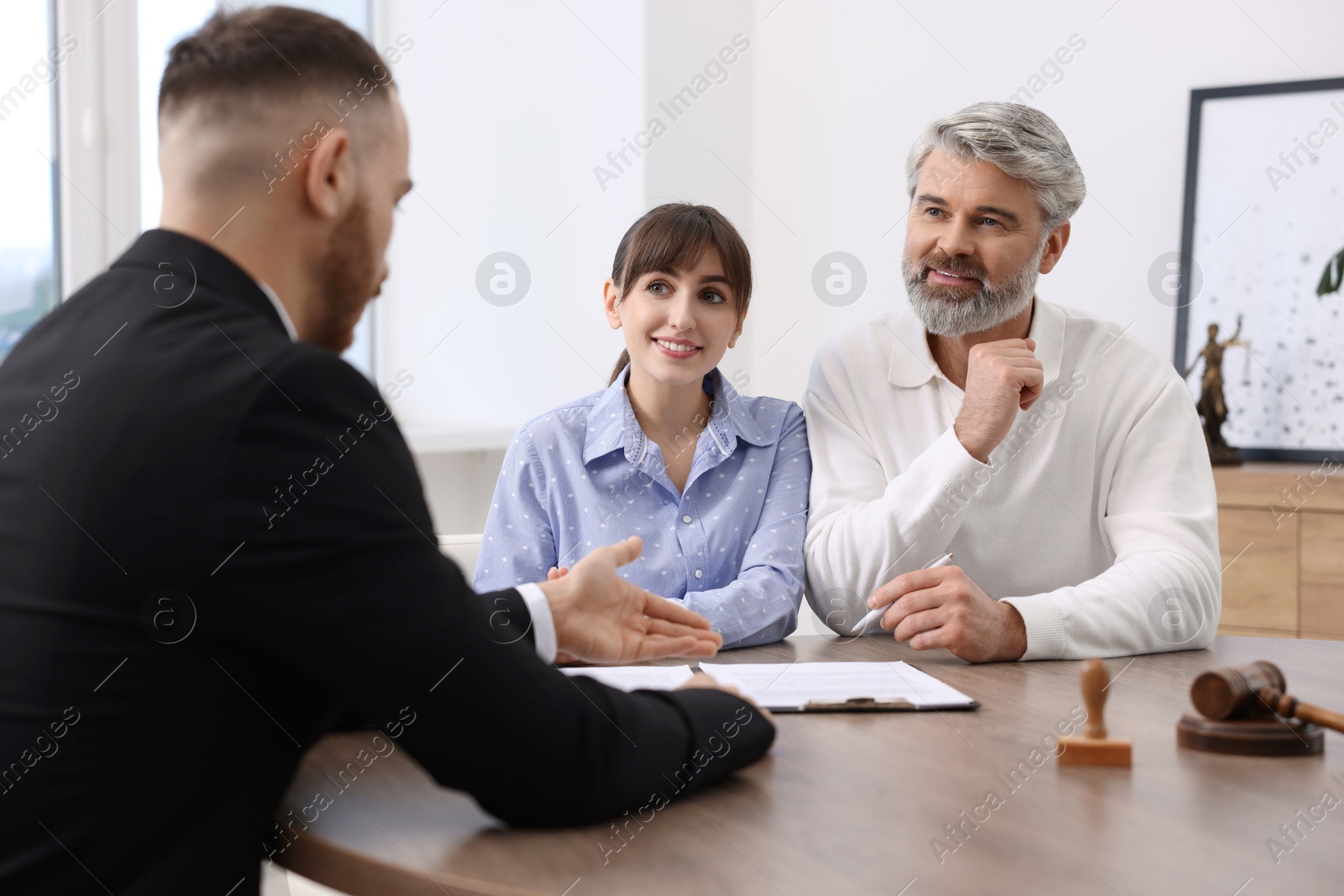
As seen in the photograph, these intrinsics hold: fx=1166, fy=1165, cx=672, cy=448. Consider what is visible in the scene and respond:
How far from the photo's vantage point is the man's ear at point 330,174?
1.06m

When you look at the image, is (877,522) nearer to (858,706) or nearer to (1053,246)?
(858,706)

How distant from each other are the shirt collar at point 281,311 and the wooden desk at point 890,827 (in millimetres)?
433

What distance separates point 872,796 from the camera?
3.48ft

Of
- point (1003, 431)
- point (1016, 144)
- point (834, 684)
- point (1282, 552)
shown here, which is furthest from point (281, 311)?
point (1282, 552)

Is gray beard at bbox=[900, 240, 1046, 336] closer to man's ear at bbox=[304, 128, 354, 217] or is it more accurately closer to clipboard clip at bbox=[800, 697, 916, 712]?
clipboard clip at bbox=[800, 697, 916, 712]

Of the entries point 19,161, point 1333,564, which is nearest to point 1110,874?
point 1333,564

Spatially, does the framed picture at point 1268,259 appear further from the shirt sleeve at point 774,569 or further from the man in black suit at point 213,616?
the man in black suit at point 213,616

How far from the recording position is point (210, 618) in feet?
2.94

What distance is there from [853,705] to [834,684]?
11 centimetres

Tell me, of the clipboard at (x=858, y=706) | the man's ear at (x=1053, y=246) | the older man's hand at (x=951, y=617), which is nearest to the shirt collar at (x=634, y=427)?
the older man's hand at (x=951, y=617)

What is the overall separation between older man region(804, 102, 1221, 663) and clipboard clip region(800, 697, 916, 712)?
1.57 ft

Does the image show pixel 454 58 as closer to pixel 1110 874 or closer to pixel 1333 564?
pixel 1333 564

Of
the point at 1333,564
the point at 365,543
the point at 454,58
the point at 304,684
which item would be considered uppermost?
the point at 454,58

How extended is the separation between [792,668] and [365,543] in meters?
0.82
